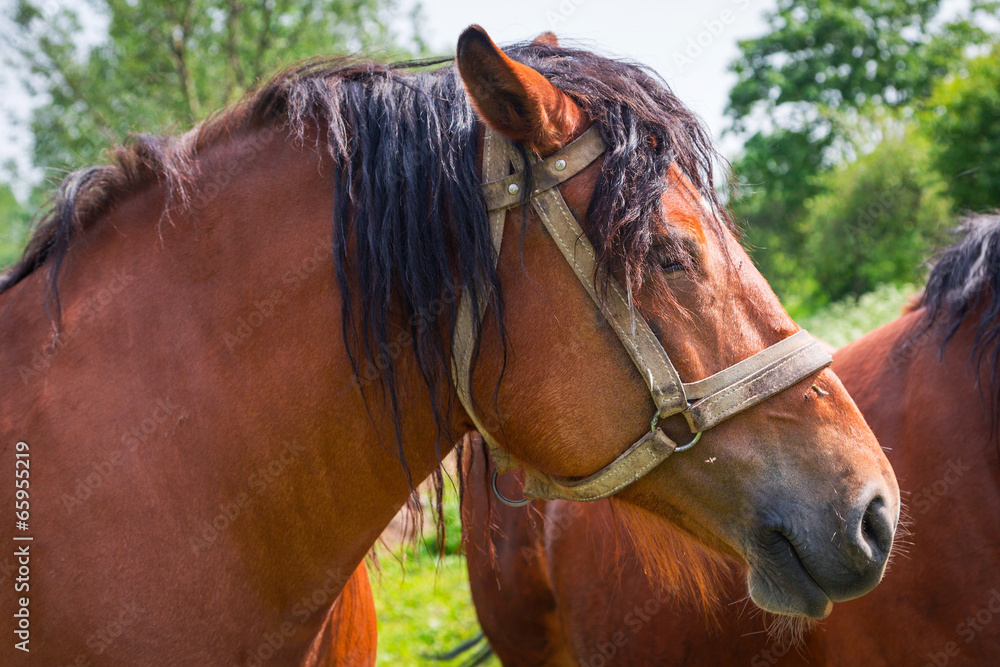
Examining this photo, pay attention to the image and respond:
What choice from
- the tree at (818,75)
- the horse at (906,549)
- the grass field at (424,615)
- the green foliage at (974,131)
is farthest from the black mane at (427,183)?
the tree at (818,75)

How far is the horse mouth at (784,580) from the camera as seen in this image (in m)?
1.49

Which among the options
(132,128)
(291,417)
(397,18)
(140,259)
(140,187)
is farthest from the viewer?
(397,18)

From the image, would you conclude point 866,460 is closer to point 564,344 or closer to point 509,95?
Answer: point 564,344

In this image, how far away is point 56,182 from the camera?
2.35m

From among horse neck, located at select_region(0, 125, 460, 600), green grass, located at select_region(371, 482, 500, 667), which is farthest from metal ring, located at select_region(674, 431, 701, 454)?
green grass, located at select_region(371, 482, 500, 667)

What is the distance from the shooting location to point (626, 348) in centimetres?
147

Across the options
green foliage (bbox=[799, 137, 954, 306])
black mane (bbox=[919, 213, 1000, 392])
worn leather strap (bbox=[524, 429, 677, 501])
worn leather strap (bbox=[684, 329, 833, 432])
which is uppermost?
worn leather strap (bbox=[684, 329, 833, 432])

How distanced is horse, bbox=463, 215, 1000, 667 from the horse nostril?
402mm

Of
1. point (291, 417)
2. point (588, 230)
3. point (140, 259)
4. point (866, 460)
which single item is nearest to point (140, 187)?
point (140, 259)

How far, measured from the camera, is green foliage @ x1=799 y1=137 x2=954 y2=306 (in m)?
16.8

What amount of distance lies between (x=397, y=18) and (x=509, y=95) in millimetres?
19159

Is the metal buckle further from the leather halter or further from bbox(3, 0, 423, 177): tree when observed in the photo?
bbox(3, 0, 423, 177): tree

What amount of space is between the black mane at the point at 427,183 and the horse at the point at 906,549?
0.68 meters

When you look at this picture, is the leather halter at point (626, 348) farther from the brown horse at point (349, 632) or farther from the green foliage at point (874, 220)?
the green foliage at point (874, 220)
